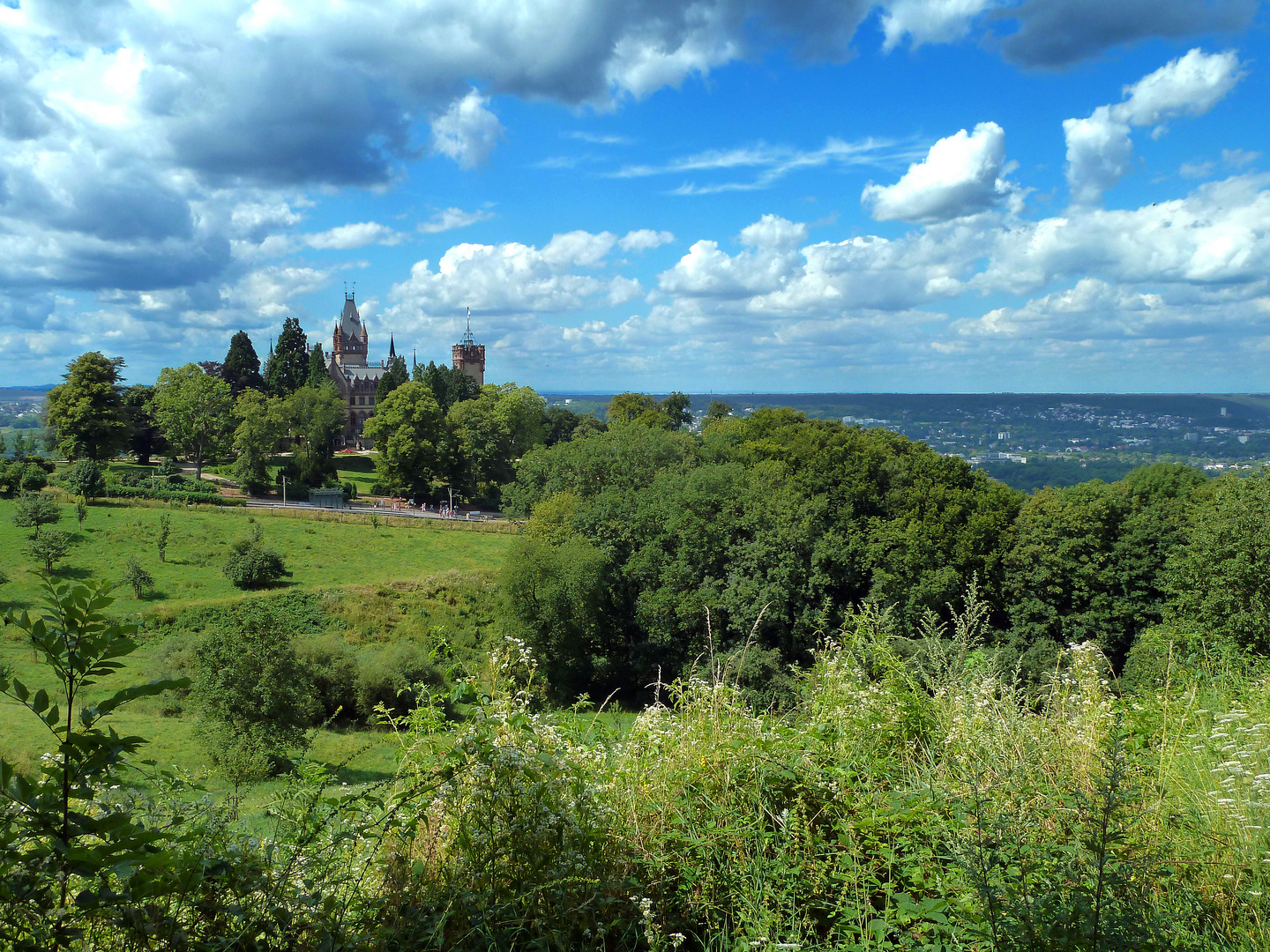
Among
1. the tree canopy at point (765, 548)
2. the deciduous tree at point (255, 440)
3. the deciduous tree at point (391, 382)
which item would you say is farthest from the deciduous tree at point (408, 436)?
the tree canopy at point (765, 548)

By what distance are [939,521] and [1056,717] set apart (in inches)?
1131

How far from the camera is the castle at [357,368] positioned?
3708 inches

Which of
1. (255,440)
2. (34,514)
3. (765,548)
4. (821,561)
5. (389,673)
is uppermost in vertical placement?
(255,440)

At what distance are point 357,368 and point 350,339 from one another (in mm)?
6197

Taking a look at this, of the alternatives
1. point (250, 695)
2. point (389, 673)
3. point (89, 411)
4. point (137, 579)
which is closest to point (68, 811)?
point (250, 695)

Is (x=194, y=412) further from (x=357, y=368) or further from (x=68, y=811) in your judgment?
(x=68, y=811)

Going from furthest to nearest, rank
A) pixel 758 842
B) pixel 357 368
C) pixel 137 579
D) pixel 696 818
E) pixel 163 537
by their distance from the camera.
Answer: pixel 357 368 < pixel 163 537 < pixel 137 579 < pixel 696 818 < pixel 758 842

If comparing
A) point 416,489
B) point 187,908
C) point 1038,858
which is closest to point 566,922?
point 187,908

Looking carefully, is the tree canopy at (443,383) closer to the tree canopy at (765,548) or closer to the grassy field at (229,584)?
the grassy field at (229,584)

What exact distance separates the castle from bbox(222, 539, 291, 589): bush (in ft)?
167

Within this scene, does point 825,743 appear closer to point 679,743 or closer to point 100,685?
point 679,743

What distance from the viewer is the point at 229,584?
33.1 metres

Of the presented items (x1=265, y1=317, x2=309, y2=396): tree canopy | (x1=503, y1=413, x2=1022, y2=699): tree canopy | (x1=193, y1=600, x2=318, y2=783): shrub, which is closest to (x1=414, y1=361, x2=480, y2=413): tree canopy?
(x1=265, y1=317, x2=309, y2=396): tree canopy

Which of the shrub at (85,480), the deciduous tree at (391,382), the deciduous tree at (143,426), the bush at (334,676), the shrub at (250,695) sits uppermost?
the deciduous tree at (391,382)
